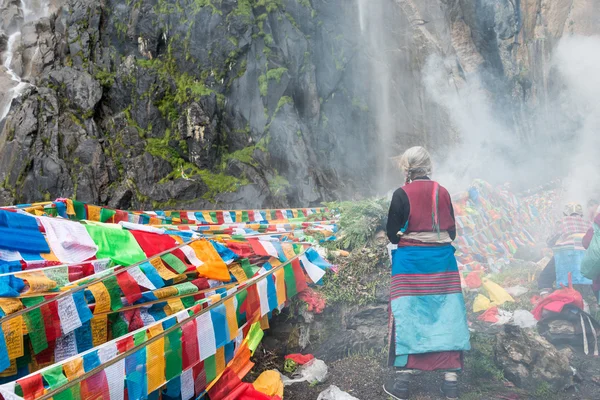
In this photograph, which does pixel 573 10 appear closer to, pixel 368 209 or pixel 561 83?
pixel 561 83

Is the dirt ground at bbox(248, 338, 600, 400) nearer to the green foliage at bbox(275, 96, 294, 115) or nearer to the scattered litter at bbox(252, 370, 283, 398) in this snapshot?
the scattered litter at bbox(252, 370, 283, 398)

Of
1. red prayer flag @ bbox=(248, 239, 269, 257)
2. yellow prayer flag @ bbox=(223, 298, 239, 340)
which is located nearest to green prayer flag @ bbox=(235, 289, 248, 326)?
yellow prayer flag @ bbox=(223, 298, 239, 340)

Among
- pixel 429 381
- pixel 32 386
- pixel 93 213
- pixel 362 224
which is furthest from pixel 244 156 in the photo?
pixel 32 386

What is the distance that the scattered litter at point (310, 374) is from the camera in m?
4.67

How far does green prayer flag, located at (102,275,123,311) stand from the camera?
160 inches

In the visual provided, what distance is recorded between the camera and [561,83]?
2225cm

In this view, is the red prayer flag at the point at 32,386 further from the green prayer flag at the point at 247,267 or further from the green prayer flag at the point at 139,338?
the green prayer flag at the point at 247,267

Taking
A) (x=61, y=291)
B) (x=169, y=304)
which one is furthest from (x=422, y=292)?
(x=61, y=291)

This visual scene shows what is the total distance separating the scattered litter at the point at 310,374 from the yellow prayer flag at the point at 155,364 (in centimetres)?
157

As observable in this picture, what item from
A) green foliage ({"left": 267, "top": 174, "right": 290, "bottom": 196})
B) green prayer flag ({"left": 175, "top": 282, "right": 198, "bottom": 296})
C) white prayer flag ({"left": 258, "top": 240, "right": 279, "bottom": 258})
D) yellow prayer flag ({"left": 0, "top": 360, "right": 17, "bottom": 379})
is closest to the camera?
yellow prayer flag ({"left": 0, "top": 360, "right": 17, "bottom": 379})

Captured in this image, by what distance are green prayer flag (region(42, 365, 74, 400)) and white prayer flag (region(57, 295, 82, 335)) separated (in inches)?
30.1

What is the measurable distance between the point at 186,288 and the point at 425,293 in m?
2.34

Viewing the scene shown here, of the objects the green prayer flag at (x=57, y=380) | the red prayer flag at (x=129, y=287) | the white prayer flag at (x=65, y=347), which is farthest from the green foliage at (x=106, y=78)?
the green prayer flag at (x=57, y=380)

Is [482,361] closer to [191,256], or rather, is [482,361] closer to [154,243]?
[191,256]
